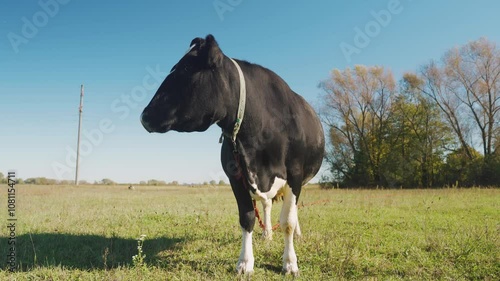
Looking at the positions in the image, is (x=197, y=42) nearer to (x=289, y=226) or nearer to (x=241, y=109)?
(x=241, y=109)

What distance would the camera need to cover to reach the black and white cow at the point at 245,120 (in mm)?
3447

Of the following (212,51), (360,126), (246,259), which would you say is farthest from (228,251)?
(360,126)

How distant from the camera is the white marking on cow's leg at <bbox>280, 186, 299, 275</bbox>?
4246 millimetres

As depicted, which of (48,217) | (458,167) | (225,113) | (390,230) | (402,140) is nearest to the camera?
(225,113)

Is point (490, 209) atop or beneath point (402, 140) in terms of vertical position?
beneath

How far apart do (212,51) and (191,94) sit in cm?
47

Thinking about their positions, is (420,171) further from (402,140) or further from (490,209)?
(490,209)

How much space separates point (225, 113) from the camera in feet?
12.1

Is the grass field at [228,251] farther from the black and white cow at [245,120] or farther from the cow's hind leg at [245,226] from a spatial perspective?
the black and white cow at [245,120]

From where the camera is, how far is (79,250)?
5.47 meters

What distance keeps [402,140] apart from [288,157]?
110ft

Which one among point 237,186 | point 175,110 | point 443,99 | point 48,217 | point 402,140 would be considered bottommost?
point 48,217

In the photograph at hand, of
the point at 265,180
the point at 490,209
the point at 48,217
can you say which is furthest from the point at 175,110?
the point at 490,209

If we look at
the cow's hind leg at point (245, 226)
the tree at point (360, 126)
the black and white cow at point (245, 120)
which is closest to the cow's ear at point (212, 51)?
the black and white cow at point (245, 120)
